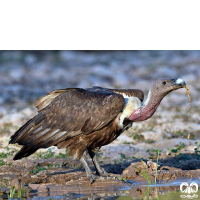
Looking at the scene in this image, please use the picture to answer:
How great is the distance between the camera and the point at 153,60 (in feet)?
66.5

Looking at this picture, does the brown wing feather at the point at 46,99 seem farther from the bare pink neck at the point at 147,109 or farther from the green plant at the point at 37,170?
the bare pink neck at the point at 147,109

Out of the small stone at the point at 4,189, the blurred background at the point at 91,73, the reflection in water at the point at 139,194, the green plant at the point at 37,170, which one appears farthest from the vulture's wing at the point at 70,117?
the blurred background at the point at 91,73

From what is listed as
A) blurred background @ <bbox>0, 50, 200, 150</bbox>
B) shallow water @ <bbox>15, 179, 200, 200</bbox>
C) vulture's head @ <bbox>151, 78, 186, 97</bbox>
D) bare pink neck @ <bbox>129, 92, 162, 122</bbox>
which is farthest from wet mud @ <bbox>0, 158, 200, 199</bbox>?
blurred background @ <bbox>0, 50, 200, 150</bbox>

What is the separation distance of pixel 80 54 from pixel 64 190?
13.8m

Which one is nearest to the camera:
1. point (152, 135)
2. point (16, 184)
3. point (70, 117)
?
point (16, 184)

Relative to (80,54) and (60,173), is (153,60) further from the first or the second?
(60,173)

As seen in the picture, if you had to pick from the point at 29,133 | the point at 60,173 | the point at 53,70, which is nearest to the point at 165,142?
the point at 60,173

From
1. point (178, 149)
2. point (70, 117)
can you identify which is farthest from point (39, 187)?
point (178, 149)

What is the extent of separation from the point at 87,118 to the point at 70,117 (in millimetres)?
340

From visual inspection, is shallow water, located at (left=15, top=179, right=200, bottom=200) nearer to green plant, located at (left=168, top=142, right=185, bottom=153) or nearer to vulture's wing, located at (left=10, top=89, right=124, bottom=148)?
vulture's wing, located at (left=10, top=89, right=124, bottom=148)

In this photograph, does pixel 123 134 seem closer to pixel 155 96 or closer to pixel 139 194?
pixel 155 96

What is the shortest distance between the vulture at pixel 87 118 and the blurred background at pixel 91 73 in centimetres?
476

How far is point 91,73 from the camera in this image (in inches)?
733

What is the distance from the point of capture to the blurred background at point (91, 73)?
47.2 ft
